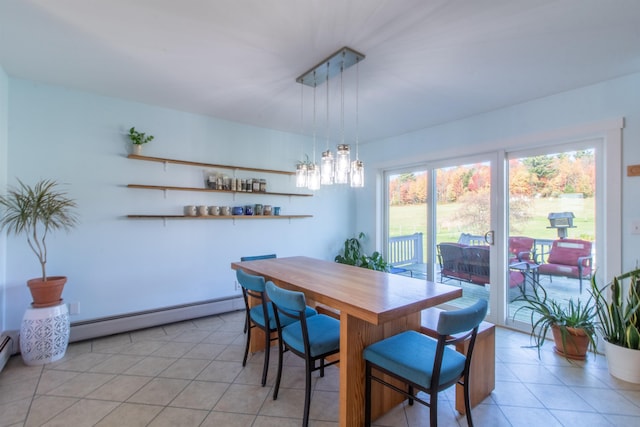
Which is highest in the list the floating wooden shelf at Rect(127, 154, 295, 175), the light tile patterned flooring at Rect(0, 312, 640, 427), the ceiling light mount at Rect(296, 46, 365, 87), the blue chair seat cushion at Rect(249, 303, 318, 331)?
the ceiling light mount at Rect(296, 46, 365, 87)

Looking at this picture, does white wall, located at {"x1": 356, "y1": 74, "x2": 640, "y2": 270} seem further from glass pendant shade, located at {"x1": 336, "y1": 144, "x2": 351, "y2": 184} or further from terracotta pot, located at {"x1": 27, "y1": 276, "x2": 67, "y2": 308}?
terracotta pot, located at {"x1": 27, "y1": 276, "x2": 67, "y2": 308}

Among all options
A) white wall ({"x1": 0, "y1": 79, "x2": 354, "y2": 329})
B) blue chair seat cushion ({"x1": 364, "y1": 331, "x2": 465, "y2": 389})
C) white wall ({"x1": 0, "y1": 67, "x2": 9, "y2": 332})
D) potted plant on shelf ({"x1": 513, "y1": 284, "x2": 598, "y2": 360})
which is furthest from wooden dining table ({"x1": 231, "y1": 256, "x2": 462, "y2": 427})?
white wall ({"x1": 0, "y1": 67, "x2": 9, "y2": 332})

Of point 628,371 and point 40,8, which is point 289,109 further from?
point 628,371

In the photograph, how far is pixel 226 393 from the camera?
6.91 feet

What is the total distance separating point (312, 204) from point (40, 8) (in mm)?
3451

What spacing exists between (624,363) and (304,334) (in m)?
2.50

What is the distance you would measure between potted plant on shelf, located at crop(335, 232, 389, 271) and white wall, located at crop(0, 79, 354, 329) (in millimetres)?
1200

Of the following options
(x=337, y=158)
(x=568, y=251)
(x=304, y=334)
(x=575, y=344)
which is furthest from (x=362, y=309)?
(x=568, y=251)

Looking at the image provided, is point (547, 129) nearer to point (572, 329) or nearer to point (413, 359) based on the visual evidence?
point (572, 329)

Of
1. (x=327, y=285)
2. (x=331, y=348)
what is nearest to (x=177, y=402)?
(x=331, y=348)

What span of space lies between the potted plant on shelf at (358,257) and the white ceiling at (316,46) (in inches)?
90.6

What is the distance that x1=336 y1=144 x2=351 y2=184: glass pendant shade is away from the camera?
2.21 meters

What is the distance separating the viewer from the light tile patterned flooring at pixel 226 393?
6.04ft

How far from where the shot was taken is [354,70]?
2455mm
